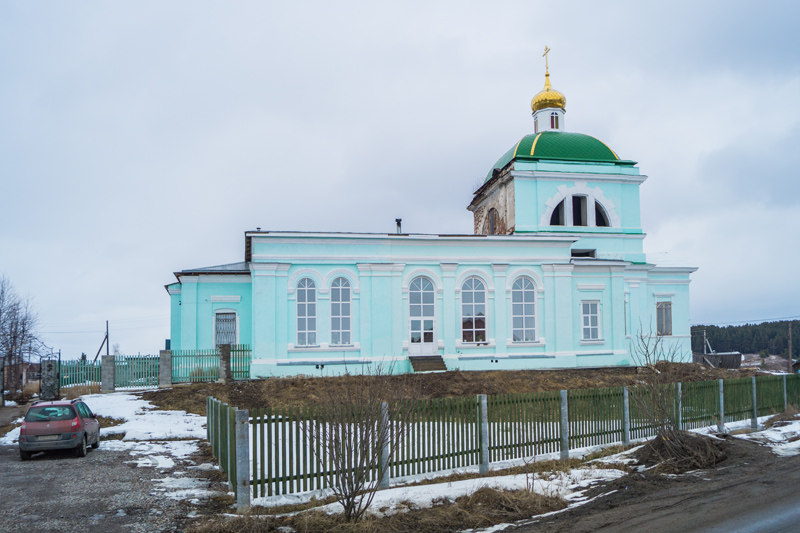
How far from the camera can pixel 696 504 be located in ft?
28.8

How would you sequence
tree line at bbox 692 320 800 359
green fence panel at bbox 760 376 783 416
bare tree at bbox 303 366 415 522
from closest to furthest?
bare tree at bbox 303 366 415 522 → green fence panel at bbox 760 376 783 416 → tree line at bbox 692 320 800 359

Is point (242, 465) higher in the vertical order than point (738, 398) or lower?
higher

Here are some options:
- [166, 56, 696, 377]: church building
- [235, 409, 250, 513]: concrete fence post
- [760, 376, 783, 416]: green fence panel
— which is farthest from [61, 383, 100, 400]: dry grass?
[760, 376, 783, 416]: green fence panel

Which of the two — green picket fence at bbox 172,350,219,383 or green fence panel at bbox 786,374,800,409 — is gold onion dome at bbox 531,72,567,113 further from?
green picket fence at bbox 172,350,219,383

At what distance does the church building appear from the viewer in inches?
922

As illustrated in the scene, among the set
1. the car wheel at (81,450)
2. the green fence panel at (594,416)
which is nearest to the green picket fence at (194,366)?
the car wheel at (81,450)

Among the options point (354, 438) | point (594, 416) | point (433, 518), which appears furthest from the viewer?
point (594, 416)

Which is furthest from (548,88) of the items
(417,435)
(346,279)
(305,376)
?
(417,435)

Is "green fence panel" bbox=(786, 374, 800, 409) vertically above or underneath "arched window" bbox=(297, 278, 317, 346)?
underneath

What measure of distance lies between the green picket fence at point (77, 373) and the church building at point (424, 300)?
3.36m

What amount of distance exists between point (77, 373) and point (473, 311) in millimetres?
14956

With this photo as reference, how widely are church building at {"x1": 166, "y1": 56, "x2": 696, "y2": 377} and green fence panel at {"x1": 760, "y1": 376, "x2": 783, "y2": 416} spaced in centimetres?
551

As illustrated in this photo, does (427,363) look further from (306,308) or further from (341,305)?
(306,308)

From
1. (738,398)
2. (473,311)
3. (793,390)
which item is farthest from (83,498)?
(793,390)
